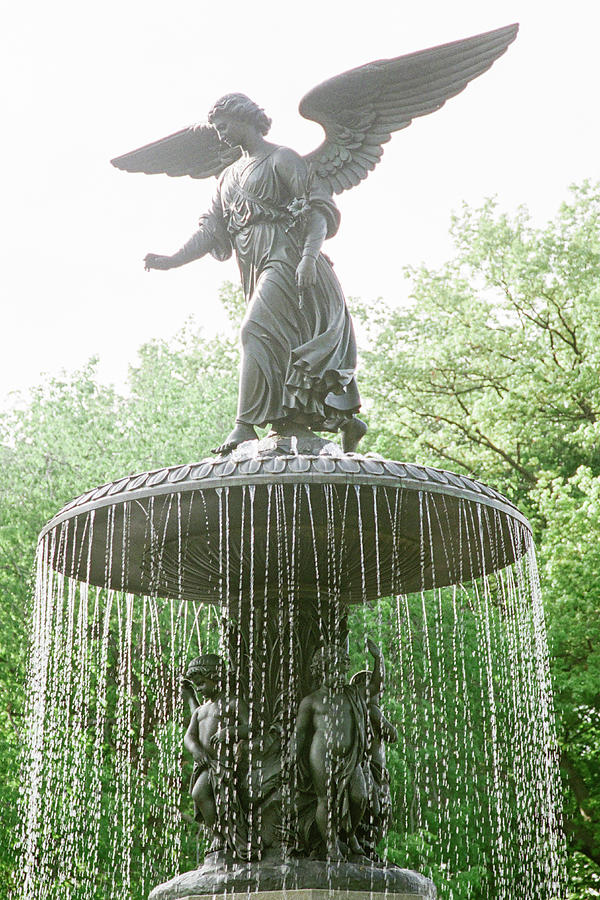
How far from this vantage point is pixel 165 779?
15.7 metres

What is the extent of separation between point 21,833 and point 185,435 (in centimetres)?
832

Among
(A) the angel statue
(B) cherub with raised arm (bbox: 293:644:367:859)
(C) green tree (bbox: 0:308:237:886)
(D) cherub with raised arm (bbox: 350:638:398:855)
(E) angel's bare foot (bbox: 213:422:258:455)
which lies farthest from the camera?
(C) green tree (bbox: 0:308:237:886)

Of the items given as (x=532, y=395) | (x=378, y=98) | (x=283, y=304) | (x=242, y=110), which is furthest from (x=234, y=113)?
(x=532, y=395)

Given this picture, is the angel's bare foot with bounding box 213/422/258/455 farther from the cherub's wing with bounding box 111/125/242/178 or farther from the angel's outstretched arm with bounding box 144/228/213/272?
the cherub's wing with bounding box 111/125/242/178

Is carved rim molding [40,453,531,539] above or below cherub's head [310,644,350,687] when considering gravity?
above

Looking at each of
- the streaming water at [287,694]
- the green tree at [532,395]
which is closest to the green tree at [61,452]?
the streaming water at [287,694]

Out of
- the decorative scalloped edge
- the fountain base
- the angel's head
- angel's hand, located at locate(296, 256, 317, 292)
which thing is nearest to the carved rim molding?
the decorative scalloped edge

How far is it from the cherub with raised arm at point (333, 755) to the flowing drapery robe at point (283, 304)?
1.84 m

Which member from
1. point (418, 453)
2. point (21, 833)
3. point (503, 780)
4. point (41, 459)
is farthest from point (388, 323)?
point (21, 833)

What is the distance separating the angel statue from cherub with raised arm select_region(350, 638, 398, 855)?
5.48ft

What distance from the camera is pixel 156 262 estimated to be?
891 cm

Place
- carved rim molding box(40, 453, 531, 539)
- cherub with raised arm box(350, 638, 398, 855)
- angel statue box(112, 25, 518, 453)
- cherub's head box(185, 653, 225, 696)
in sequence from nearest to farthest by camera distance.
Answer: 1. carved rim molding box(40, 453, 531, 539)
2. cherub with raised arm box(350, 638, 398, 855)
3. cherub's head box(185, 653, 225, 696)
4. angel statue box(112, 25, 518, 453)

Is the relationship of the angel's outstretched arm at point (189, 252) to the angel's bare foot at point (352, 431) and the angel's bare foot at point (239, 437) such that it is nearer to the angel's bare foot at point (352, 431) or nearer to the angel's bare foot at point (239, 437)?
the angel's bare foot at point (239, 437)

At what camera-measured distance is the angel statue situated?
26.6 feet
